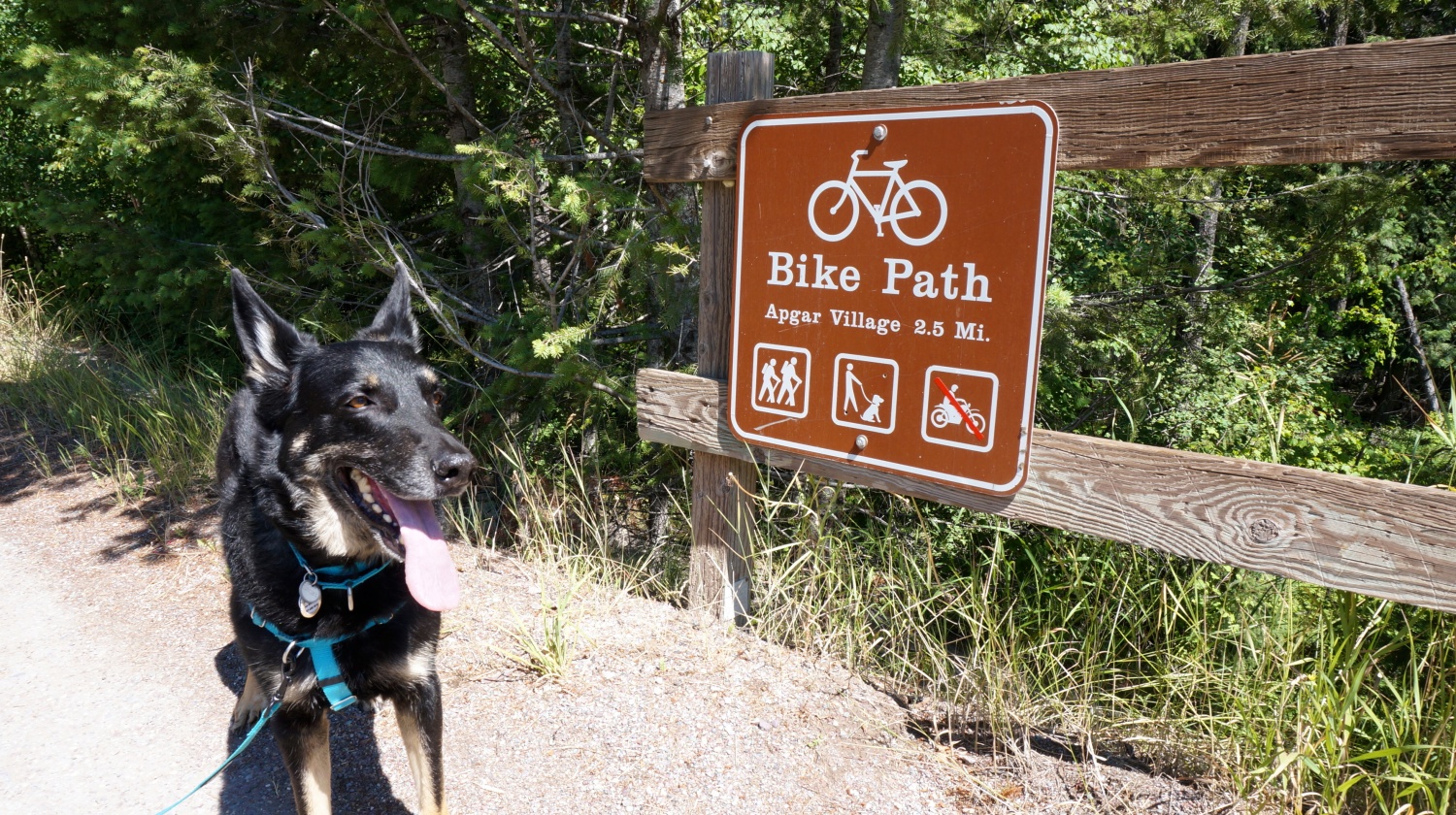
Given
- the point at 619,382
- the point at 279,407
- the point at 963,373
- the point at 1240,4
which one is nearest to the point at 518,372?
the point at 619,382

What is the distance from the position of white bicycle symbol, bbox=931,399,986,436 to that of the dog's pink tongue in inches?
62.2

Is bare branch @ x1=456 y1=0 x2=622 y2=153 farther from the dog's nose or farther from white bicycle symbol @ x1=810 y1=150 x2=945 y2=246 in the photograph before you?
the dog's nose

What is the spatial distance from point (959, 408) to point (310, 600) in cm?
205

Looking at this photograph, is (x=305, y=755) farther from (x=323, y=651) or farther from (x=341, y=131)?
(x=341, y=131)

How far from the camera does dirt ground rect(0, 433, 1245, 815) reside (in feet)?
9.18

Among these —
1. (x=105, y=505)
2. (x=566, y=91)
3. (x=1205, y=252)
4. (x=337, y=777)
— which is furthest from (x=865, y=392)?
(x=105, y=505)

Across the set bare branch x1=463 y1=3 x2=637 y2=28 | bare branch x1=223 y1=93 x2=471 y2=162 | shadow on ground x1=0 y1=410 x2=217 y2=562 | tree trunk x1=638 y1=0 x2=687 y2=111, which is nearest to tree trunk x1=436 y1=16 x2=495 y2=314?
bare branch x1=223 y1=93 x2=471 y2=162

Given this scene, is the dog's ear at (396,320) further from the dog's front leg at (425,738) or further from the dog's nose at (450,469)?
the dog's front leg at (425,738)

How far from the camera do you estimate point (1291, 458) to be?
6375mm

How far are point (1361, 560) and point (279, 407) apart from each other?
311cm

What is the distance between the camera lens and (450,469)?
2.53m

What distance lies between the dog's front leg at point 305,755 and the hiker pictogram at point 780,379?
1803mm

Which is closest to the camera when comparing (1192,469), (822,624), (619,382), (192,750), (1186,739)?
(1192,469)

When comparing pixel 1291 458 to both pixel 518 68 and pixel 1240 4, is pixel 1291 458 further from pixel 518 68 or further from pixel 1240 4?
pixel 518 68
